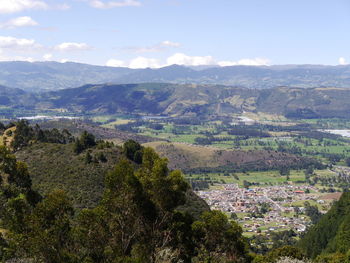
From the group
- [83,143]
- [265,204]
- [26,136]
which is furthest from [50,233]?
[265,204]

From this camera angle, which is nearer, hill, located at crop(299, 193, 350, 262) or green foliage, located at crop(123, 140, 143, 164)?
hill, located at crop(299, 193, 350, 262)

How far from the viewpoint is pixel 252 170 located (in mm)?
187625

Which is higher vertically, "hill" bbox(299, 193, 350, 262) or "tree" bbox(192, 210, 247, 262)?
"tree" bbox(192, 210, 247, 262)

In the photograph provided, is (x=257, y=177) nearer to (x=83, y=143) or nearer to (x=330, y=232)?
(x=330, y=232)

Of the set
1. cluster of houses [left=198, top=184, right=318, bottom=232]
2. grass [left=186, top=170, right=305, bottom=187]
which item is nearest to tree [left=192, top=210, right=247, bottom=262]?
cluster of houses [left=198, top=184, right=318, bottom=232]

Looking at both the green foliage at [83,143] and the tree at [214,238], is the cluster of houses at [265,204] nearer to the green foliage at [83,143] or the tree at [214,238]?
the green foliage at [83,143]

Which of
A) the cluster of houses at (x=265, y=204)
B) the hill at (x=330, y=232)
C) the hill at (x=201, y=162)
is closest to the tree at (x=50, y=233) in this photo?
the hill at (x=330, y=232)

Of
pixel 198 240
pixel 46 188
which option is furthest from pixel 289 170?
pixel 198 240

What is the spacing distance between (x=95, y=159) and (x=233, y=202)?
7375 centimetres

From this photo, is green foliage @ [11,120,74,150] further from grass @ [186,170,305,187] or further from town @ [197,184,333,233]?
grass @ [186,170,305,187]

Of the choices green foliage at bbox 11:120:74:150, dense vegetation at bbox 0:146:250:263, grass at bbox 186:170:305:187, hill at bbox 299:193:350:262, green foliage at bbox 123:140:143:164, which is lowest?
grass at bbox 186:170:305:187

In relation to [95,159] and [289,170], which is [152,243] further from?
[289,170]

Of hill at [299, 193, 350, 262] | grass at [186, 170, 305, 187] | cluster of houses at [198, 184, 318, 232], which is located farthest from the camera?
grass at [186, 170, 305, 187]

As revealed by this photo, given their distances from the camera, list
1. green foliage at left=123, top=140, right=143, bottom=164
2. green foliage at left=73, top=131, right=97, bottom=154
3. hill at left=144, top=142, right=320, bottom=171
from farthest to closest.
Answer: hill at left=144, top=142, right=320, bottom=171, green foliage at left=123, top=140, right=143, bottom=164, green foliage at left=73, top=131, right=97, bottom=154
